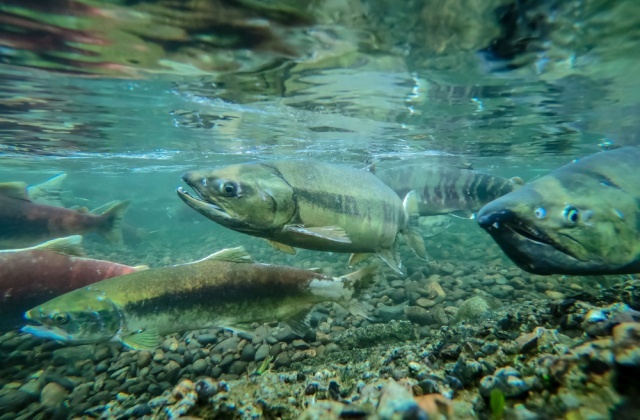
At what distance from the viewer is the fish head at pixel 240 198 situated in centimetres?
396

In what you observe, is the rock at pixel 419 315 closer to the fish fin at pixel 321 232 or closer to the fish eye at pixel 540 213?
the fish fin at pixel 321 232

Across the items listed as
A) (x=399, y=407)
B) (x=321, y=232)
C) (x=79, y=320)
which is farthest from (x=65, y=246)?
(x=399, y=407)

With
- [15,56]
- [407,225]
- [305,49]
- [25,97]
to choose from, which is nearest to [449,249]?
[407,225]

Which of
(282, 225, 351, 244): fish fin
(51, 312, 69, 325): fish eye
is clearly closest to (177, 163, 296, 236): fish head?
(282, 225, 351, 244): fish fin

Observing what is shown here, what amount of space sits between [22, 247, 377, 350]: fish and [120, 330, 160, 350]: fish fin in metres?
0.01

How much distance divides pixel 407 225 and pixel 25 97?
11.6 meters

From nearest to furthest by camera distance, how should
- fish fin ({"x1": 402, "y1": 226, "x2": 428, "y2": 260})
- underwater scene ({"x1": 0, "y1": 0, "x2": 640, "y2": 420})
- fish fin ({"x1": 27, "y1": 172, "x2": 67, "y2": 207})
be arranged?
1. underwater scene ({"x1": 0, "y1": 0, "x2": 640, "y2": 420})
2. fish fin ({"x1": 402, "y1": 226, "x2": 428, "y2": 260})
3. fish fin ({"x1": 27, "y1": 172, "x2": 67, "y2": 207})

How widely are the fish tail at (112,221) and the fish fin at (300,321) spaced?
322 inches

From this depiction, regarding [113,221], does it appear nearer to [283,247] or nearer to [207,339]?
[207,339]

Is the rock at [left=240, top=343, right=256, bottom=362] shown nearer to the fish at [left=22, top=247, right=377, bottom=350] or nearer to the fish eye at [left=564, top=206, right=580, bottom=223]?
the fish at [left=22, top=247, right=377, bottom=350]

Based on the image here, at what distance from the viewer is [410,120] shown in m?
12.9

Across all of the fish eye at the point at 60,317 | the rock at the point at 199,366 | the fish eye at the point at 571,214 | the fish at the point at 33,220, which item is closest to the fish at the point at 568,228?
the fish eye at the point at 571,214

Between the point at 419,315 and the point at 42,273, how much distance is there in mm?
6886

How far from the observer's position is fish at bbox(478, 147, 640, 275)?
128 inches
